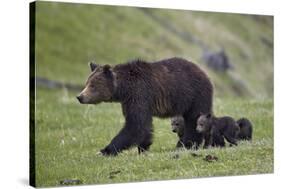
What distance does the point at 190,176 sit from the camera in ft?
41.2

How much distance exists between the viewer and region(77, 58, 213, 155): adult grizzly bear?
1212cm

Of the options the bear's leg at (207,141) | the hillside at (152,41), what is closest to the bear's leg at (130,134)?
the bear's leg at (207,141)

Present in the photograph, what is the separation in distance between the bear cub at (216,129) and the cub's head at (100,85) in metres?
2.11

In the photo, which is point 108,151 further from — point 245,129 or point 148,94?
point 245,129

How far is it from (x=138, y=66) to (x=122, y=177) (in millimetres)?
2418

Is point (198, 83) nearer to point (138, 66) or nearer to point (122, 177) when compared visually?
point (138, 66)

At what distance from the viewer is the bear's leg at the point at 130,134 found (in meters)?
12.0

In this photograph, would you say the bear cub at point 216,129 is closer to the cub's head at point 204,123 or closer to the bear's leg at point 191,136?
the cub's head at point 204,123

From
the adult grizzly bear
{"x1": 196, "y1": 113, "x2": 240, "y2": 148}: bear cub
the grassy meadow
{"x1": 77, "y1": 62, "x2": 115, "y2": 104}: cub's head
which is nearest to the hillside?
the grassy meadow

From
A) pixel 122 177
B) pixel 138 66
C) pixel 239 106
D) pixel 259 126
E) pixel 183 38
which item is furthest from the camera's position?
pixel 183 38

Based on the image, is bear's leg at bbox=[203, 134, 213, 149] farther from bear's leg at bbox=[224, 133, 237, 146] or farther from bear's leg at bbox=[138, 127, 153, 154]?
bear's leg at bbox=[138, 127, 153, 154]

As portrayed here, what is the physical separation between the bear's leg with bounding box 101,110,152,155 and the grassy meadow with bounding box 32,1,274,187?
235mm

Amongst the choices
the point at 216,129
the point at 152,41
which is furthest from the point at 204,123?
the point at 152,41

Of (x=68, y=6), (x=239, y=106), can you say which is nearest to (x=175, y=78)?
(x=239, y=106)
